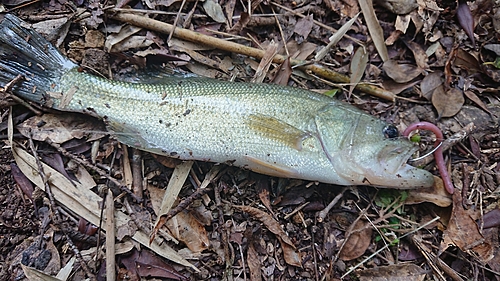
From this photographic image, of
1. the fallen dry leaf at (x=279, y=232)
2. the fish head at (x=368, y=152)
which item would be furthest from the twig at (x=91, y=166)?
the fish head at (x=368, y=152)

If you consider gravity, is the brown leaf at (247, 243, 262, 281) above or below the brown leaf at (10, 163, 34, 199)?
below

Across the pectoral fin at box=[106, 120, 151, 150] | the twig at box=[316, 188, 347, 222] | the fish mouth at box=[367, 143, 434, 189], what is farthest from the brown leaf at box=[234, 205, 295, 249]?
the pectoral fin at box=[106, 120, 151, 150]

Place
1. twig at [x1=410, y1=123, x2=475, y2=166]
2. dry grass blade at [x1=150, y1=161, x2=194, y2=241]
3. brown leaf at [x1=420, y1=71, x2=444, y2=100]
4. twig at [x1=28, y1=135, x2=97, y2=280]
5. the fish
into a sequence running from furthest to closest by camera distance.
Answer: brown leaf at [x1=420, y1=71, x2=444, y2=100]
twig at [x1=410, y1=123, x2=475, y2=166]
dry grass blade at [x1=150, y1=161, x2=194, y2=241]
the fish
twig at [x1=28, y1=135, x2=97, y2=280]

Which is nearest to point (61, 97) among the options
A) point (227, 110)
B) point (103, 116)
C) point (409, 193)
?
point (103, 116)

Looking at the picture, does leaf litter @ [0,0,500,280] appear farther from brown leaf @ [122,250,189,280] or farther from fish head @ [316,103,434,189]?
fish head @ [316,103,434,189]

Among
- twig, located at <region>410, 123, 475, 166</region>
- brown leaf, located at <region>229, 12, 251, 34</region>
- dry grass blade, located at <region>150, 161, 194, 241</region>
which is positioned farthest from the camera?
brown leaf, located at <region>229, 12, 251, 34</region>

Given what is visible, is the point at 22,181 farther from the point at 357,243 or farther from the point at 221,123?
the point at 357,243

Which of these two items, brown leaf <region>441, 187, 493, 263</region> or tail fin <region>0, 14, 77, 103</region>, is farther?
brown leaf <region>441, 187, 493, 263</region>

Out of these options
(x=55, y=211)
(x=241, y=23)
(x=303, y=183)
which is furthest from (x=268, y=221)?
(x=241, y=23)
